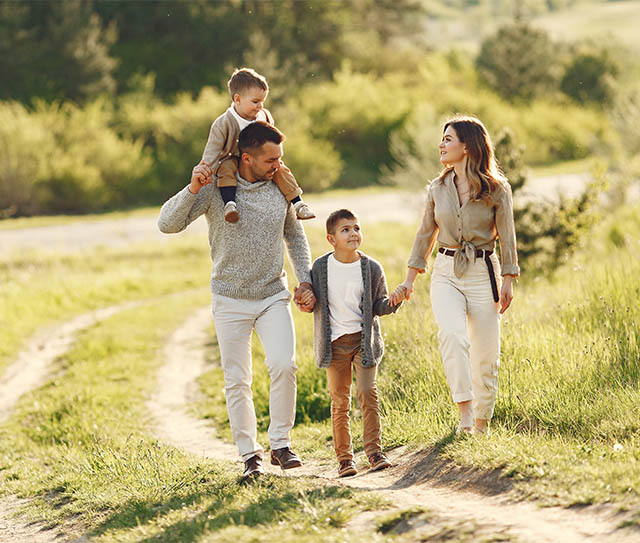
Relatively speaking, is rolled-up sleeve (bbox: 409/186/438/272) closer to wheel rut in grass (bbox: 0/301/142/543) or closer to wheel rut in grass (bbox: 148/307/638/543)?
wheel rut in grass (bbox: 148/307/638/543)

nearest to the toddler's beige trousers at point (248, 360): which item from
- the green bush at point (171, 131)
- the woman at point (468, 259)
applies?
the woman at point (468, 259)

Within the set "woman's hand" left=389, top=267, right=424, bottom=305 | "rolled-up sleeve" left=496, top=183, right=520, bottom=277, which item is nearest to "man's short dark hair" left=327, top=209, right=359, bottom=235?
"woman's hand" left=389, top=267, right=424, bottom=305

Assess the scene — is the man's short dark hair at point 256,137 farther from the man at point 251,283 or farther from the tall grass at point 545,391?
the tall grass at point 545,391

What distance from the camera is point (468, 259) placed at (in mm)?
5273

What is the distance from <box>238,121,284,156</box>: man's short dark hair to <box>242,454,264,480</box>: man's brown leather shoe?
1.81 metres

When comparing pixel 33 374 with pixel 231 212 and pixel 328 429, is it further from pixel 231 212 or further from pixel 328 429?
pixel 231 212

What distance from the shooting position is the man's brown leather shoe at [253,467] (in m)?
5.11

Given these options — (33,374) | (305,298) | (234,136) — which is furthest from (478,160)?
(33,374)

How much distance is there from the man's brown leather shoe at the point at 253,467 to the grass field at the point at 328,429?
11 centimetres

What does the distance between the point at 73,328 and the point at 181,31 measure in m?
30.9

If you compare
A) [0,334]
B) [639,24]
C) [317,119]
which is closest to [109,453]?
[0,334]

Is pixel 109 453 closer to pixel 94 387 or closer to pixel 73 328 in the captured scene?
pixel 94 387

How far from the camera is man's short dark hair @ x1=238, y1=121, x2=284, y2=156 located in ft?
16.5

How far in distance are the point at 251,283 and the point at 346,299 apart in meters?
0.57
